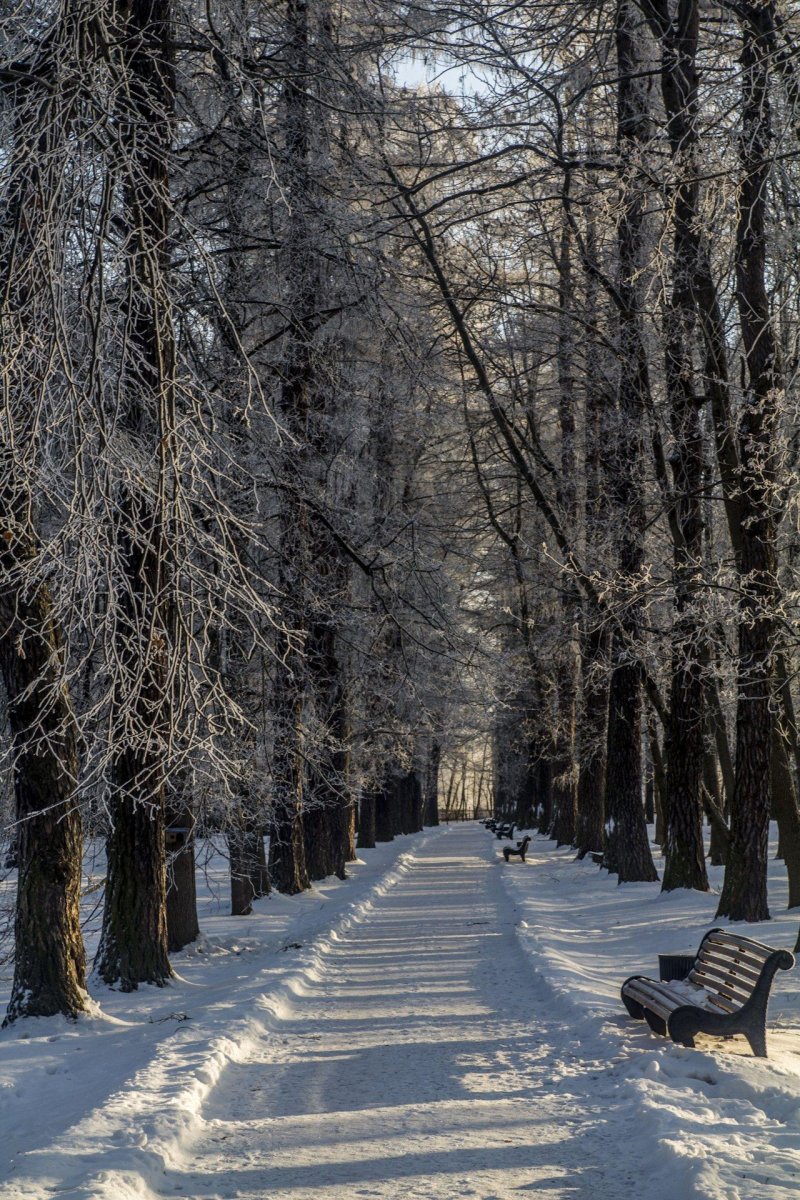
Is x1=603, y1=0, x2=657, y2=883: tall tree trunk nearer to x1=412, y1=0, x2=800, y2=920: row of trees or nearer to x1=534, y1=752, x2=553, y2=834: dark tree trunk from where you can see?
x1=412, y1=0, x2=800, y2=920: row of trees

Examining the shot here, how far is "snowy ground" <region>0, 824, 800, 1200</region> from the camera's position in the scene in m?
5.24

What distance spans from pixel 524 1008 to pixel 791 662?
703 centimetres

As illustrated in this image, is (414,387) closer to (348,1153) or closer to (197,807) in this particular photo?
(197,807)

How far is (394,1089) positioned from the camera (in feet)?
23.1

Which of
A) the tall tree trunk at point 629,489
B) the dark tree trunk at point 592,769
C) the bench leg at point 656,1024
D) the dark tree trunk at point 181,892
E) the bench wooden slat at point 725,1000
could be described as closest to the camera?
the bench wooden slat at point 725,1000

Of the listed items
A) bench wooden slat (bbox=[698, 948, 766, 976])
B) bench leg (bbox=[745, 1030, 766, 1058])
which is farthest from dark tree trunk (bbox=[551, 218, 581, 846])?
bench leg (bbox=[745, 1030, 766, 1058])

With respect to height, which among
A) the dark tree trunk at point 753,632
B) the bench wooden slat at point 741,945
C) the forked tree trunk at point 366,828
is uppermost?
the dark tree trunk at point 753,632

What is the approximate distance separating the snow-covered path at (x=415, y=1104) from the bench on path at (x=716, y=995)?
23.1 inches

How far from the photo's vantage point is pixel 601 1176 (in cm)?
529

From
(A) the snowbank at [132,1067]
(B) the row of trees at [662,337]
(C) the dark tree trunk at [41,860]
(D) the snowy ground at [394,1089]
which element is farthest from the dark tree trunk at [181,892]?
(B) the row of trees at [662,337]

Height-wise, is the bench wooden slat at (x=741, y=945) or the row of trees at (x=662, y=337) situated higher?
the row of trees at (x=662, y=337)

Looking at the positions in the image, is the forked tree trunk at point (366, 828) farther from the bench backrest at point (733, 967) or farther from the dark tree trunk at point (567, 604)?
the bench backrest at point (733, 967)

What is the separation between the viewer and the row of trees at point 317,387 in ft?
18.0

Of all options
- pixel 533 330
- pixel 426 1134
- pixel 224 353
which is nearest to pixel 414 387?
pixel 224 353
